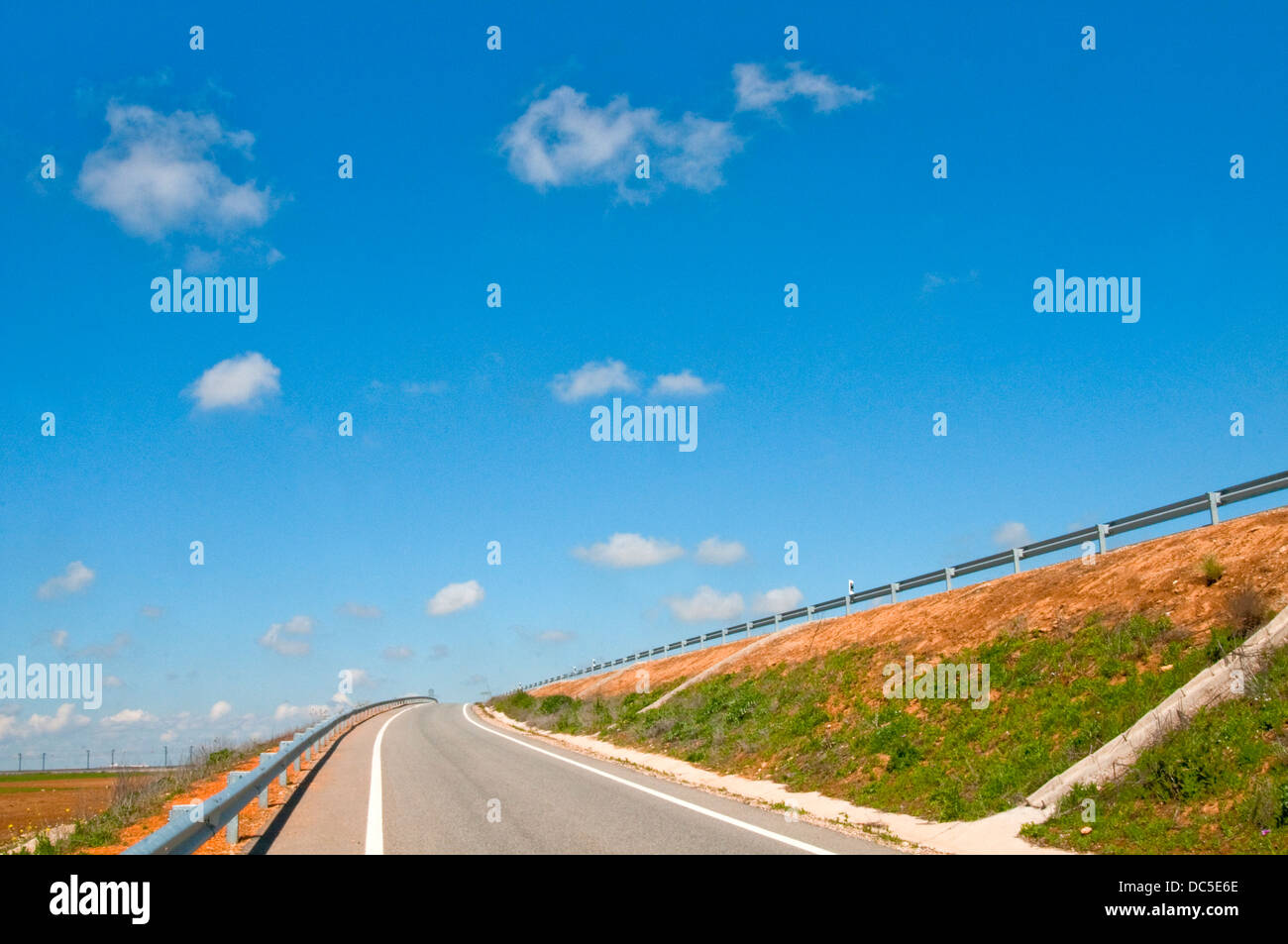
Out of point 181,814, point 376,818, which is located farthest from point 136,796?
point 181,814

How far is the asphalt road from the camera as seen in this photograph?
1040 centimetres

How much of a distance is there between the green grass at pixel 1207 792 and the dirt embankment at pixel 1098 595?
10.1 ft

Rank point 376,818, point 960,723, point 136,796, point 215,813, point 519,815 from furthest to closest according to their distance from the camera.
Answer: point 960,723 < point 136,796 < point 519,815 < point 376,818 < point 215,813

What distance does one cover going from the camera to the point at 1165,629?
49.7 feet

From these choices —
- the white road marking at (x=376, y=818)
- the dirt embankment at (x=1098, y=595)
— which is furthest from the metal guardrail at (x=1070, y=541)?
the white road marking at (x=376, y=818)

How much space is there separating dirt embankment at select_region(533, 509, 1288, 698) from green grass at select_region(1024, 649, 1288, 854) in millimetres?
3086

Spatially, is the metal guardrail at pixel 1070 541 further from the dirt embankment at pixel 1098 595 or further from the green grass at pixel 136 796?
the green grass at pixel 136 796

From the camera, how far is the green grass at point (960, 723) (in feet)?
44.5

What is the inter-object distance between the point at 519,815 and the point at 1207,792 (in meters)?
8.01

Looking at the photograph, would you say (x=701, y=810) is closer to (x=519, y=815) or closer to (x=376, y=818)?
(x=519, y=815)

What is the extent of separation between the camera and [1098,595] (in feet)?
61.8

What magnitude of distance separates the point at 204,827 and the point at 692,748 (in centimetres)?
1628
